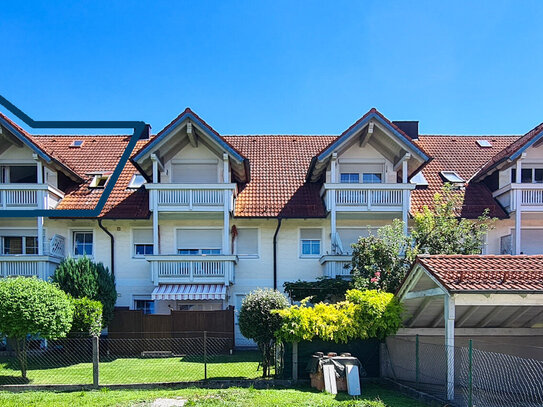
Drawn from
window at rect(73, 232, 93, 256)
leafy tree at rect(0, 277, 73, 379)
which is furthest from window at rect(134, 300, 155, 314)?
leafy tree at rect(0, 277, 73, 379)

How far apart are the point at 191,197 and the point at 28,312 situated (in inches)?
345

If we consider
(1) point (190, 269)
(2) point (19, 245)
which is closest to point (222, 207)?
(1) point (190, 269)

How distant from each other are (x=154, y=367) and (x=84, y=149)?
1512 centimetres

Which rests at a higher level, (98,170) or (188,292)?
(98,170)

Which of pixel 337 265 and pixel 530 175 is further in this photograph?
pixel 530 175

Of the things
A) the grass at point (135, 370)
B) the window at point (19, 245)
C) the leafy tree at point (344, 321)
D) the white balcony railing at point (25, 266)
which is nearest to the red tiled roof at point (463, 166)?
the leafy tree at point (344, 321)

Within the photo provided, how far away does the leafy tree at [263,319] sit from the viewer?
13898 millimetres

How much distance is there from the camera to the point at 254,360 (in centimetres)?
1739

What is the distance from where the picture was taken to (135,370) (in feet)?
51.0

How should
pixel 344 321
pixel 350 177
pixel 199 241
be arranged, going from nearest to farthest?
pixel 344 321, pixel 199 241, pixel 350 177

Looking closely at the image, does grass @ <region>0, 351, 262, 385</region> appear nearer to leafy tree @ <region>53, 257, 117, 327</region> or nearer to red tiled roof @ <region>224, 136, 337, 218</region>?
leafy tree @ <region>53, 257, 117, 327</region>

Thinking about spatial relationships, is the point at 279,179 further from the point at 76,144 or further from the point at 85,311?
the point at 76,144

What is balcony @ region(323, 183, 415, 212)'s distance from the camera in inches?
843

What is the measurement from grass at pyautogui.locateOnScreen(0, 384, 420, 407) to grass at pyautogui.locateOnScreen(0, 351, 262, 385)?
140 centimetres
